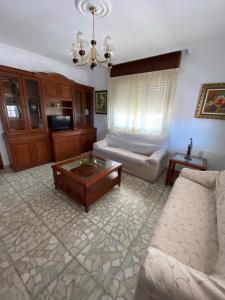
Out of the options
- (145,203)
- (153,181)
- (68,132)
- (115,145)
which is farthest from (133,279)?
(68,132)

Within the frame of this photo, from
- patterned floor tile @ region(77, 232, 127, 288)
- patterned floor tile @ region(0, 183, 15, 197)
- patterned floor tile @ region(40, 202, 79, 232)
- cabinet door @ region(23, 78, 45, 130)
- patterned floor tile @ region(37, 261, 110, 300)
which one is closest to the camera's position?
patterned floor tile @ region(37, 261, 110, 300)

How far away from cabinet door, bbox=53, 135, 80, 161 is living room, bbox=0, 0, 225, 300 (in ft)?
0.09

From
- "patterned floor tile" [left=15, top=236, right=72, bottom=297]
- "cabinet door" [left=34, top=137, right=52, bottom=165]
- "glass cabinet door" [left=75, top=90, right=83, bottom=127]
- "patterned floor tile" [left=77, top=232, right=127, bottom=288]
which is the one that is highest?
"glass cabinet door" [left=75, top=90, right=83, bottom=127]

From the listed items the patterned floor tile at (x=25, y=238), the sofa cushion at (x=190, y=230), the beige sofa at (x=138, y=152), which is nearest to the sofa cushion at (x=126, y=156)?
the beige sofa at (x=138, y=152)

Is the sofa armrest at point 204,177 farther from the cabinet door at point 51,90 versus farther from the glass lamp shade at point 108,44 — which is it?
the cabinet door at point 51,90

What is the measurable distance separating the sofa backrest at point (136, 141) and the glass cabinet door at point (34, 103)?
5.67ft

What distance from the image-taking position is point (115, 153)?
9.79 feet

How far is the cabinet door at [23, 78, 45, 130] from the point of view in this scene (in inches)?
108

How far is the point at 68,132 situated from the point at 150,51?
2.52 meters

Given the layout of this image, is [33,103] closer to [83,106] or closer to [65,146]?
[65,146]

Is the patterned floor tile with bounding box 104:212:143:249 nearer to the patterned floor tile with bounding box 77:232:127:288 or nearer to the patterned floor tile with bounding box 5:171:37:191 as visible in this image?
the patterned floor tile with bounding box 77:232:127:288

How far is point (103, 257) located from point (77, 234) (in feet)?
1.28

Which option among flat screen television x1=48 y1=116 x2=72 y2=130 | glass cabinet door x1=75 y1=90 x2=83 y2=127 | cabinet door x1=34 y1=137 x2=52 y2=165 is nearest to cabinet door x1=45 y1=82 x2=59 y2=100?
flat screen television x1=48 y1=116 x2=72 y2=130

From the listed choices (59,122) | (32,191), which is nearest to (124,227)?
(32,191)
